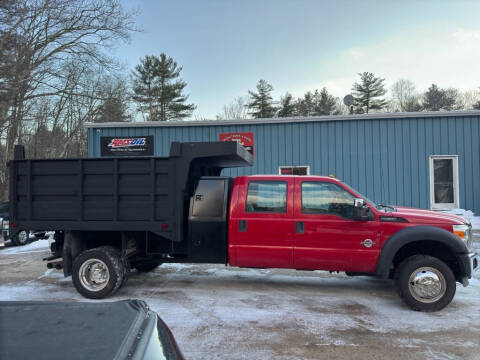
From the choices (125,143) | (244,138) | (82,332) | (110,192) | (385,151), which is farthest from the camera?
(125,143)

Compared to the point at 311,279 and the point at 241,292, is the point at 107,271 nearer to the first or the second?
the point at 241,292

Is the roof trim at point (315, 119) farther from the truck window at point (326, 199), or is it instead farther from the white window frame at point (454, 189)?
the truck window at point (326, 199)

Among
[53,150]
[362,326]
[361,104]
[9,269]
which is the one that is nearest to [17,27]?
[53,150]

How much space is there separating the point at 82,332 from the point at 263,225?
3906 mm

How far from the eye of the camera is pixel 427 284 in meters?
4.94

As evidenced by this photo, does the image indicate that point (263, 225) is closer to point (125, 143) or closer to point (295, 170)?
point (295, 170)

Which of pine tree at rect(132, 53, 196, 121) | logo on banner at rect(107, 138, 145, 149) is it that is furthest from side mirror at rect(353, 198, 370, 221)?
pine tree at rect(132, 53, 196, 121)

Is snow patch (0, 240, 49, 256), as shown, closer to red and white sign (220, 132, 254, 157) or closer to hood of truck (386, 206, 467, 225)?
red and white sign (220, 132, 254, 157)

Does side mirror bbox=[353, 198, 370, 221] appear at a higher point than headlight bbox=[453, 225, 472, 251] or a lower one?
higher

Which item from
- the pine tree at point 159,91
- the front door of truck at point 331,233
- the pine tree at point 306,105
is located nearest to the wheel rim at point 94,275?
the front door of truck at point 331,233

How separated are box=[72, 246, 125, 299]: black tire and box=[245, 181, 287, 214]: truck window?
2180mm

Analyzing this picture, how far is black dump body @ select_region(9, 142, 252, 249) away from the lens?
18.1 feet

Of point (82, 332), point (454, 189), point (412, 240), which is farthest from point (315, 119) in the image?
point (82, 332)

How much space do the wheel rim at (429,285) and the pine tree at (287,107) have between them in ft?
128
